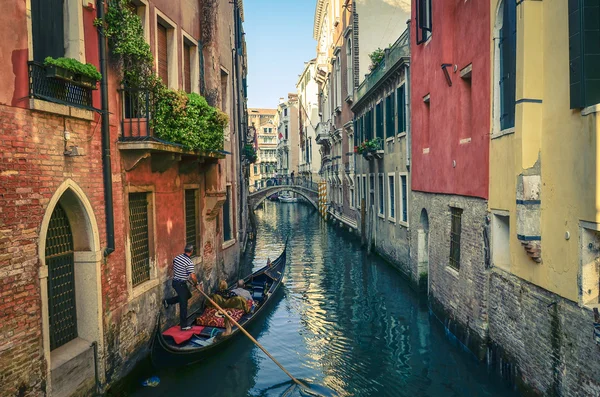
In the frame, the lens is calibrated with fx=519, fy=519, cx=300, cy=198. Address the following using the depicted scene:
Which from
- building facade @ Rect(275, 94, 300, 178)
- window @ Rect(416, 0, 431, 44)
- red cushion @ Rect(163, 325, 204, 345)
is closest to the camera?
red cushion @ Rect(163, 325, 204, 345)

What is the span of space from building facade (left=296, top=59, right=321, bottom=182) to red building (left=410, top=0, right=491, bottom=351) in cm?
3219

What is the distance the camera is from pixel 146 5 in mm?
7746

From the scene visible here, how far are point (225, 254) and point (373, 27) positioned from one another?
1447 cm

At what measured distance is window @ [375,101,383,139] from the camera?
1730cm

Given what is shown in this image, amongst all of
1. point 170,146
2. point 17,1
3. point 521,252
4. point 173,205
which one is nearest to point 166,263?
point 173,205

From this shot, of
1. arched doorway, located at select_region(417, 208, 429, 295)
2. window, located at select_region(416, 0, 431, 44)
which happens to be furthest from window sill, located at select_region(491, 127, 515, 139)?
arched doorway, located at select_region(417, 208, 429, 295)

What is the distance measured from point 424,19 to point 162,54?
5634 mm

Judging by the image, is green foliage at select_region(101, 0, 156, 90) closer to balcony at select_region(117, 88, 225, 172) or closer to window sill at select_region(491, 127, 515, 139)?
balcony at select_region(117, 88, 225, 172)

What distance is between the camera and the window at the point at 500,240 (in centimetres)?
747

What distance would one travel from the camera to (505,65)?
283 inches

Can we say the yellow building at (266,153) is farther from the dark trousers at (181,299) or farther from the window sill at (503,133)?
the window sill at (503,133)

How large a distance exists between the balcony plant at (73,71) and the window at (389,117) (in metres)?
10.8

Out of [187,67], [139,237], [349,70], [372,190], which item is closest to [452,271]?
[139,237]

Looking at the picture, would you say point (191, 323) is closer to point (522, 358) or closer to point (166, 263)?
point (166, 263)
